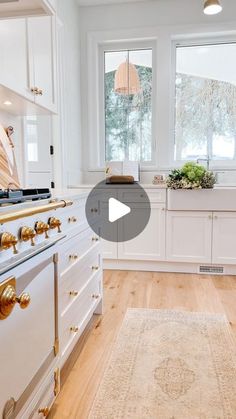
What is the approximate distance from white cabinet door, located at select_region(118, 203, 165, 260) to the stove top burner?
1927 mm

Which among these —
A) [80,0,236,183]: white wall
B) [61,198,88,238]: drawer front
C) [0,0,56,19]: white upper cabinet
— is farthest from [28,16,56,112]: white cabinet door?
[80,0,236,183]: white wall

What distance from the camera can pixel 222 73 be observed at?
138 inches

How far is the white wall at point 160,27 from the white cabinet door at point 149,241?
2.07 feet

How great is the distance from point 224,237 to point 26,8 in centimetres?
241

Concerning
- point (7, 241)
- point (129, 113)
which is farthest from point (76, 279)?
point (129, 113)

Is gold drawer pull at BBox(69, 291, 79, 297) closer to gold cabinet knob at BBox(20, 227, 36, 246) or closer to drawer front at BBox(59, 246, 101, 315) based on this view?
drawer front at BBox(59, 246, 101, 315)

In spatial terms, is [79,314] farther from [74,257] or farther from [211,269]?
[211,269]

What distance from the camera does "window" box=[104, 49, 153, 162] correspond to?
3.61 meters

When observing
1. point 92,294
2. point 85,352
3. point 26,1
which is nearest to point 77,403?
point 85,352

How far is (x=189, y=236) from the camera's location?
3.04m

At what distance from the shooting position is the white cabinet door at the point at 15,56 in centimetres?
139

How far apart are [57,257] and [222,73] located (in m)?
3.16

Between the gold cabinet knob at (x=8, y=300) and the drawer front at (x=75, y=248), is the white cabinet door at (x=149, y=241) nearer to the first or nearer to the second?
the drawer front at (x=75, y=248)
